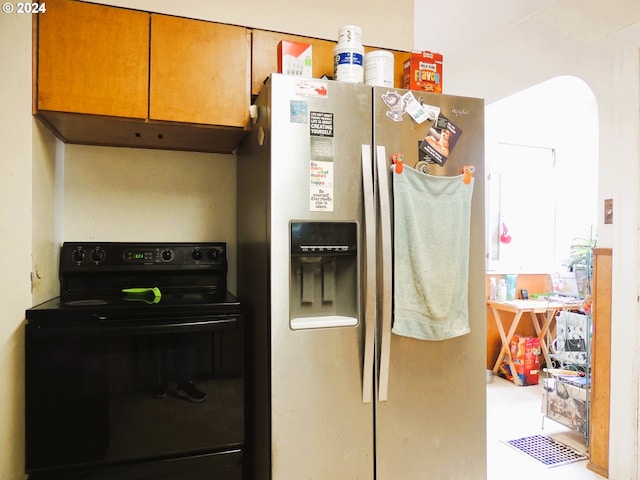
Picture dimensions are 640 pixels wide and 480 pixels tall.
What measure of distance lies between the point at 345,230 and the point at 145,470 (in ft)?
3.53

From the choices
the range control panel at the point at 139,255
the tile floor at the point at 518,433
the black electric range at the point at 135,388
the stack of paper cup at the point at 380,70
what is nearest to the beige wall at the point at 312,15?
the stack of paper cup at the point at 380,70

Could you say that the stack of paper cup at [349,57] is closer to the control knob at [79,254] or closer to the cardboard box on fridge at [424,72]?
the cardboard box on fridge at [424,72]

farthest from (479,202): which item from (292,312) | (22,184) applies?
(22,184)

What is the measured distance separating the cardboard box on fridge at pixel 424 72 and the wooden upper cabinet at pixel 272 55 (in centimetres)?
36

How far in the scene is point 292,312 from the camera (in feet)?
5.07

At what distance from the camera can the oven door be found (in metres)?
1.40

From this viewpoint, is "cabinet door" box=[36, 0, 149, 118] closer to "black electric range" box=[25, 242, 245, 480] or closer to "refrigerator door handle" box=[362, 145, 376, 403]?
"black electric range" box=[25, 242, 245, 480]

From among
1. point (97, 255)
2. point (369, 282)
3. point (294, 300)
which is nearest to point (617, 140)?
point (369, 282)

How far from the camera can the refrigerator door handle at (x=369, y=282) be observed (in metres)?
1.51

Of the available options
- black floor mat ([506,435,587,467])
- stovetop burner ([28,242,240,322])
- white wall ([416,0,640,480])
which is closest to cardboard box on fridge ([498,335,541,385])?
black floor mat ([506,435,587,467])

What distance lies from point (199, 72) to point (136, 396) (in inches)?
47.4

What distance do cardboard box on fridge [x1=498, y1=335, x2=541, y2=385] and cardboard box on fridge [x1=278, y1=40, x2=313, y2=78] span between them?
11.3ft

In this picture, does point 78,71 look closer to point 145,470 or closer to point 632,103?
point 145,470

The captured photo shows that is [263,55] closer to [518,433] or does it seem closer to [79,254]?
[79,254]
